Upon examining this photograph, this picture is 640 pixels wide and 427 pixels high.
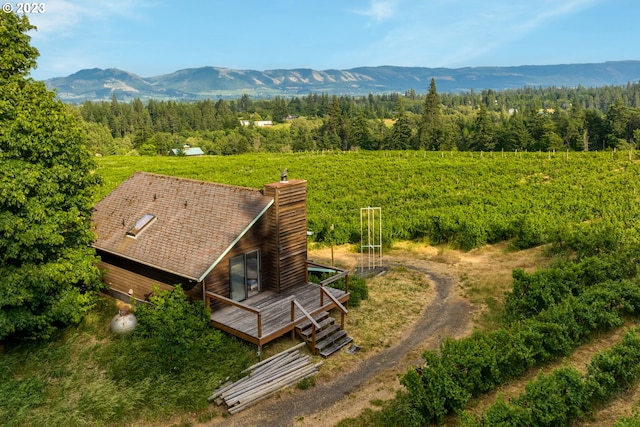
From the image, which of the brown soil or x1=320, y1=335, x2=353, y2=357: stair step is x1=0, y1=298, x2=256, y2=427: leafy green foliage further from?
x1=320, y1=335, x2=353, y2=357: stair step

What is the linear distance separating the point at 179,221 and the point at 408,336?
8734mm

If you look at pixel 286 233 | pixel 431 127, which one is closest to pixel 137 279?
pixel 286 233

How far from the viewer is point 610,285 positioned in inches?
600

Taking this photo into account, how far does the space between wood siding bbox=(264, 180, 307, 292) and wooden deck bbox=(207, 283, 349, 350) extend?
57 cm

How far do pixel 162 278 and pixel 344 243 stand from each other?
1360 cm

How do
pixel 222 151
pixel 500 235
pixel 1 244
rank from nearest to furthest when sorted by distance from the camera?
pixel 1 244 → pixel 500 235 → pixel 222 151

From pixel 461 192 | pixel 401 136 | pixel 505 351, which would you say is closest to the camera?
pixel 505 351

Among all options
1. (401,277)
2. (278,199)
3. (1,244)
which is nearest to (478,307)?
(401,277)

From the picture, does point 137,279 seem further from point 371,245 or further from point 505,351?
point 371,245

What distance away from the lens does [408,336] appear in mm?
15562

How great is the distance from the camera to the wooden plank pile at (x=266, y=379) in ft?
38.9

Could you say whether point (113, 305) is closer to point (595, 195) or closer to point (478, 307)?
point (478, 307)

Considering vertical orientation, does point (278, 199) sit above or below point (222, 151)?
above

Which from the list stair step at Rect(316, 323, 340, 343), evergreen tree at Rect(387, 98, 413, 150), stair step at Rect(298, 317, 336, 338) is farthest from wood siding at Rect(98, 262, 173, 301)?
evergreen tree at Rect(387, 98, 413, 150)
